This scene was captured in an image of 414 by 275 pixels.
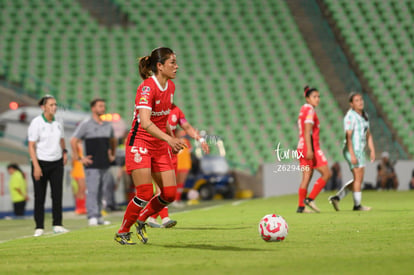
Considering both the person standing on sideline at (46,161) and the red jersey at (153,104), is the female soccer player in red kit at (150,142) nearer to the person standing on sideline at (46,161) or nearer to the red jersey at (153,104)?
the red jersey at (153,104)

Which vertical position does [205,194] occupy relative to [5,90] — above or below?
below

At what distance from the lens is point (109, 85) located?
2584 cm

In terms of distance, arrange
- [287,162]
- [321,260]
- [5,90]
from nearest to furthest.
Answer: [321,260] → [287,162] → [5,90]

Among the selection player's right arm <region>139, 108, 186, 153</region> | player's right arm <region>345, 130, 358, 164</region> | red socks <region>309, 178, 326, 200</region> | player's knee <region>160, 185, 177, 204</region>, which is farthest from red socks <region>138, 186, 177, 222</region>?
player's right arm <region>345, 130, 358, 164</region>

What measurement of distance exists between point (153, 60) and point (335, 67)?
22.3 m

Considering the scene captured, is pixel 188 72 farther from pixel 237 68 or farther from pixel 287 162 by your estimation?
pixel 287 162

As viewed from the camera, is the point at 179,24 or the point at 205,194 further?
the point at 179,24

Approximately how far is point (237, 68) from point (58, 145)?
58.6 ft

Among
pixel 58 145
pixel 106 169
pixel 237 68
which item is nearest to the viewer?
pixel 58 145

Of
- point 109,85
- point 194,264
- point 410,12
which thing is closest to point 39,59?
point 109,85

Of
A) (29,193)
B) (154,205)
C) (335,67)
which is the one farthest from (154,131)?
(335,67)

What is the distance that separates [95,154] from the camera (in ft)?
39.1

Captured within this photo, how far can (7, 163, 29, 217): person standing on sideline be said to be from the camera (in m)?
15.8

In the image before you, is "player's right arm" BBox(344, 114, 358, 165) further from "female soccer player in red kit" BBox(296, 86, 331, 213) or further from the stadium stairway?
the stadium stairway
